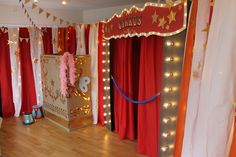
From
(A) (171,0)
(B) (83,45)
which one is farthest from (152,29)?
(B) (83,45)

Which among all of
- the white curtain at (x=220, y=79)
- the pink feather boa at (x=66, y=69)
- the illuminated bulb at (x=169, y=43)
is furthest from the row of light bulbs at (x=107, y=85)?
the white curtain at (x=220, y=79)

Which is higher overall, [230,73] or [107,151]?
[230,73]

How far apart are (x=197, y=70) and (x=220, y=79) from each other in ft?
1.51

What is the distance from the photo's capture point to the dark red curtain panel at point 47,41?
5093 mm

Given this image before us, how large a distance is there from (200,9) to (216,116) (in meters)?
0.85

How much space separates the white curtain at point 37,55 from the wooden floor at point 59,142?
970 millimetres

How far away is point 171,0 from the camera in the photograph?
248cm

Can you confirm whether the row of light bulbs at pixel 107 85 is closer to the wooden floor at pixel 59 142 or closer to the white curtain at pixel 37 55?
the wooden floor at pixel 59 142

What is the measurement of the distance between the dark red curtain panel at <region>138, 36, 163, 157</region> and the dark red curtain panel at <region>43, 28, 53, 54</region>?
2698mm

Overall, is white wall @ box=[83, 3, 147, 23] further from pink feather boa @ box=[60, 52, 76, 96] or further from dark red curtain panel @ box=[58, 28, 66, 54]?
pink feather boa @ box=[60, 52, 76, 96]

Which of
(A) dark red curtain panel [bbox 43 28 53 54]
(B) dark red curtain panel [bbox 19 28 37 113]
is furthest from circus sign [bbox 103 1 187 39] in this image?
(B) dark red curtain panel [bbox 19 28 37 113]

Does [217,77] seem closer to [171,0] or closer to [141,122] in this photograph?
[171,0]

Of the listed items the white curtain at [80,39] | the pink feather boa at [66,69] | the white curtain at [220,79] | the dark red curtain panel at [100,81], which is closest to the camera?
the white curtain at [220,79]

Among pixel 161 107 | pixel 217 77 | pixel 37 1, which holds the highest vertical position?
pixel 37 1
